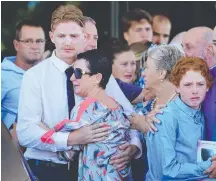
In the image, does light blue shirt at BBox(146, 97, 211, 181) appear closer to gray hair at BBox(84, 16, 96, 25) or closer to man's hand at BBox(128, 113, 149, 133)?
man's hand at BBox(128, 113, 149, 133)

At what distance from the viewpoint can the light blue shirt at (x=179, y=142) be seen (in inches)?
165

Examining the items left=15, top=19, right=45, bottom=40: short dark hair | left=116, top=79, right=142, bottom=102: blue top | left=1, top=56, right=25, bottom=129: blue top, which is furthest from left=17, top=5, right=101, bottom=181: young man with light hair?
left=116, top=79, right=142, bottom=102: blue top

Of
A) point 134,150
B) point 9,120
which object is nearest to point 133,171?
point 134,150

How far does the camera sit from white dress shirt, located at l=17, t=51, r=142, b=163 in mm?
4363

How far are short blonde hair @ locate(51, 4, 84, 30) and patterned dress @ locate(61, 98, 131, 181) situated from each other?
52cm

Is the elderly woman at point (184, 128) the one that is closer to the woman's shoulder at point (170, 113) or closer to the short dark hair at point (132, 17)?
the woman's shoulder at point (170, 113)

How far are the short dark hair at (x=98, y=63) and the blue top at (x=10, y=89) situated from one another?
0.48m

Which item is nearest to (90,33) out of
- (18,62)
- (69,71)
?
(69,71)

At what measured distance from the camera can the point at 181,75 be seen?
167 inches

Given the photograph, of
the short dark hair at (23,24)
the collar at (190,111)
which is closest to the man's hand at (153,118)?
the collar at (190,111)

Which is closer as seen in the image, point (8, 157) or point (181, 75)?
point (8, 157)

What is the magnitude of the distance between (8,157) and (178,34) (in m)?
1.54

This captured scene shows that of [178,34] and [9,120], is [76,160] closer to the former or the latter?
[9,120]

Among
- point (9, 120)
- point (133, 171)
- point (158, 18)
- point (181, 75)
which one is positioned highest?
point (158, 18)
